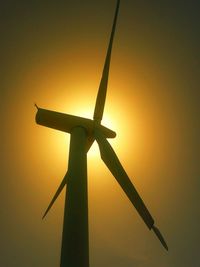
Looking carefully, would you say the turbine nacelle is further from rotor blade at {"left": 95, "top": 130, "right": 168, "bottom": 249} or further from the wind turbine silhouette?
rotor blade at {"left": 95, "top": 130, "right": 168, "bottom": 249}

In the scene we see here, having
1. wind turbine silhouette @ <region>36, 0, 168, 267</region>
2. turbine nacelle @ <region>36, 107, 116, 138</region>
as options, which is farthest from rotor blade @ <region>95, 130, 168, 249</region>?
turbine nacelle @ <region>36, 107, 116, 138</region>

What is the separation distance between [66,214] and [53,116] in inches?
200

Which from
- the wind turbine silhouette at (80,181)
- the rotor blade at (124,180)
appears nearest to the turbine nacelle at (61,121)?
the wind turbine silhouette at (80,181)

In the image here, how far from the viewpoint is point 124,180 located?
10781 mm

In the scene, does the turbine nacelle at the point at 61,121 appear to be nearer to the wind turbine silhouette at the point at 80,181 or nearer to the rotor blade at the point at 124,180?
the wind turbine silhouette at the point at 80,181

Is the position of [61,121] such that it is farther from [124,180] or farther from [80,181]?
[124,180]

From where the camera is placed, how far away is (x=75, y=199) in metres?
9.27

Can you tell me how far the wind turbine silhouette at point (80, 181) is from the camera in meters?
8.34

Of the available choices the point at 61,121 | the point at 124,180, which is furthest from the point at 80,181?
the point at 61,121

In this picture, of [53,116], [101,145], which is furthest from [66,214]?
[53,116]

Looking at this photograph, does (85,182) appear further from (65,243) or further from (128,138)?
(128,138)

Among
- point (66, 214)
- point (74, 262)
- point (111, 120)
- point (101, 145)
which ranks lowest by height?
point (74, 262)

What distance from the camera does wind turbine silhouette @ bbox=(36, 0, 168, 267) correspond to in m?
8.34

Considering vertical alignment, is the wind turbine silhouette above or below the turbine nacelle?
below
